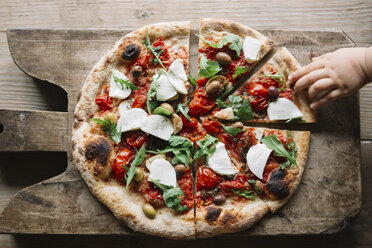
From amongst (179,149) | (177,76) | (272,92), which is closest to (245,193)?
(179,149)

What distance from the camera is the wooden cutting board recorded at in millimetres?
Answer: 4109

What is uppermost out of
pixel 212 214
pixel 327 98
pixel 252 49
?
pixel 252 49

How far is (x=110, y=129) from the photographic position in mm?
4105

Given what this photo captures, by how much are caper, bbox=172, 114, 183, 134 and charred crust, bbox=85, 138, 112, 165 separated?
843 mm

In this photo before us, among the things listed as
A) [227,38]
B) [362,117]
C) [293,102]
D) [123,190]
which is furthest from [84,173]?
[362,117]

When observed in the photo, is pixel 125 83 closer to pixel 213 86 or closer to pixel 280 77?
pixel 213 86

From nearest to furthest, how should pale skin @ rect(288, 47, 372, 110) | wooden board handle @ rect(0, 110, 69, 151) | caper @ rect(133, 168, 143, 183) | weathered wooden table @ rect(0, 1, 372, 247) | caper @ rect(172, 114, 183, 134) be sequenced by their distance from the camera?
1. pale skin @ rect(288, 47, 372, 110)
2. caper @ rect(133, 168, 143, 183)
3. caper @ rect(172, 114, 183, 134)
4. wooden board handle @ rect(0, 110, 69, 151)
5. weathered wooden table @ rect(0, 1, 372, 247)

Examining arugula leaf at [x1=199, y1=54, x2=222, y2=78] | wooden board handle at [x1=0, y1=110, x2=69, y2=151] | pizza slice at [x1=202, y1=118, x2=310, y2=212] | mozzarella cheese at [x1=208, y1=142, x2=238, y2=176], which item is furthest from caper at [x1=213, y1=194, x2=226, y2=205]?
wooden board handle at [x1=0, y1=110, x2=69, y2=151]

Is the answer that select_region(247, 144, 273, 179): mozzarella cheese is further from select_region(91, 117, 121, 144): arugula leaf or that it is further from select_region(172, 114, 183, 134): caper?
select_region(91, 117, 121, 144): arugula leaf

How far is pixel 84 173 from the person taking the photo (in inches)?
157

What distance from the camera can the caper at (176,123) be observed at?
13.4 feet

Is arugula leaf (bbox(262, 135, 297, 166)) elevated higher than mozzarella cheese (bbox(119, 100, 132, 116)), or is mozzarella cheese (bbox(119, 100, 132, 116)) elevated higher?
mozzarella cheese (bbox(119, 100, 132, 116))

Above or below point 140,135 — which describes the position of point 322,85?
above

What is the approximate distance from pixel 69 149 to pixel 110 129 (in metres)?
0.62
